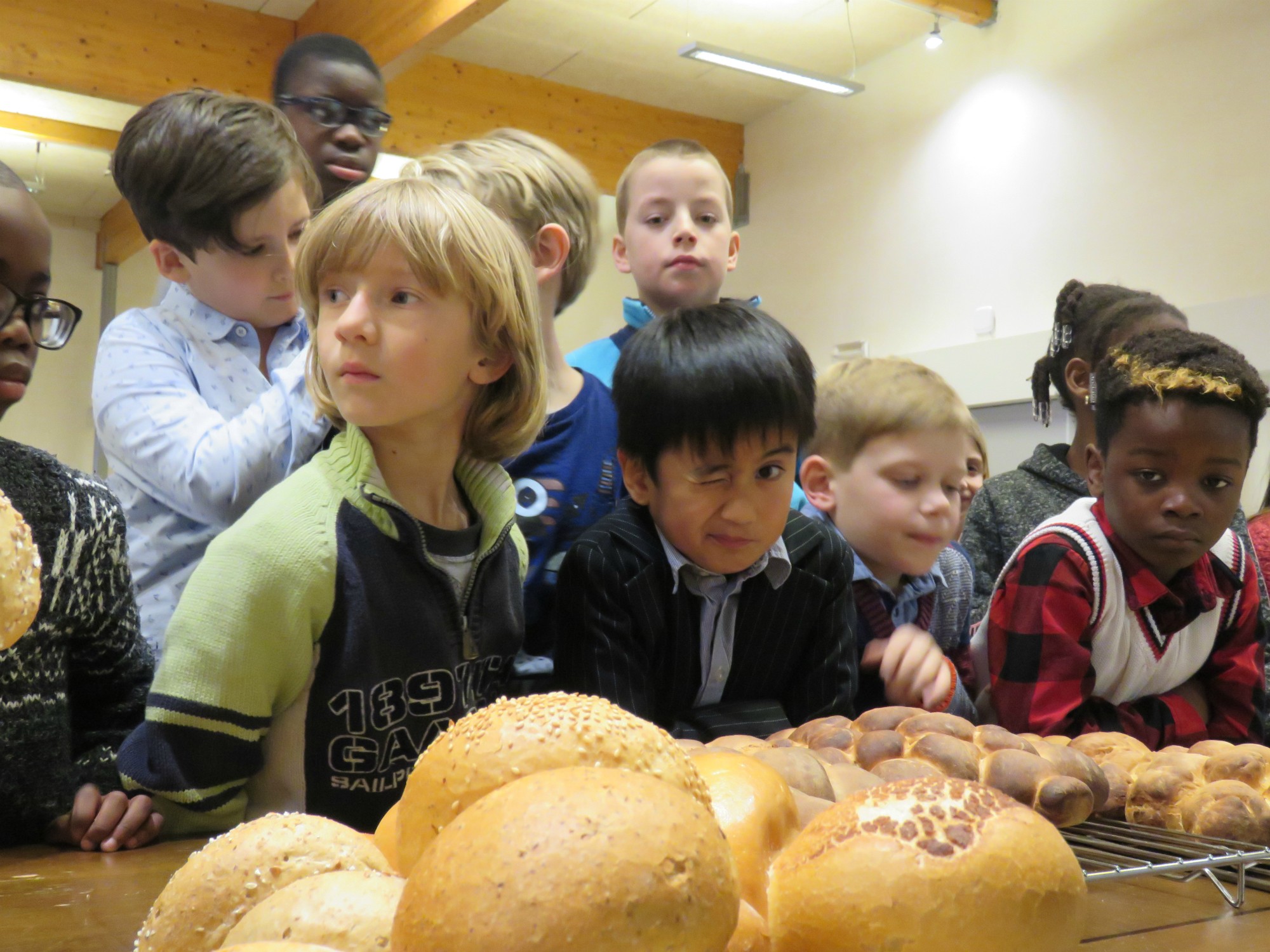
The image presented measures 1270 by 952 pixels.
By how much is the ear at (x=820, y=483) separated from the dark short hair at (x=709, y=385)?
0.33 metres

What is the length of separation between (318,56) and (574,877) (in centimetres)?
193

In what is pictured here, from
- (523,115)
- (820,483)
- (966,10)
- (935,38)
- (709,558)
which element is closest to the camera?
(709,558)

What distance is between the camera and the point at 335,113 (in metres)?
1.86

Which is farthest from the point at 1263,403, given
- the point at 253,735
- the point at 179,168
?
the point at 179,168

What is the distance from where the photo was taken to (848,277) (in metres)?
6.95

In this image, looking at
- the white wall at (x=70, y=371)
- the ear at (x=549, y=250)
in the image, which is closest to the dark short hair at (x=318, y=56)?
the ear at (x=549, y=250)

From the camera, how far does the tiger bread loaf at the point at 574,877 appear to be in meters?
0.28

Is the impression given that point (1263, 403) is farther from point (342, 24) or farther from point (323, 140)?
point (342, 24)

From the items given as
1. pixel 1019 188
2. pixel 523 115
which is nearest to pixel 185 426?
pixel 1019 188

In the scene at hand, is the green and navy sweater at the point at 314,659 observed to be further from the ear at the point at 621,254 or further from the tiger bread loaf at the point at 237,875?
the ear at the point at 621,254

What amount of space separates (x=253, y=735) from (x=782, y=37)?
6.15 m

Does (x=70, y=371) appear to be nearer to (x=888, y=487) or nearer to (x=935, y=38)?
(x=935, y=38)

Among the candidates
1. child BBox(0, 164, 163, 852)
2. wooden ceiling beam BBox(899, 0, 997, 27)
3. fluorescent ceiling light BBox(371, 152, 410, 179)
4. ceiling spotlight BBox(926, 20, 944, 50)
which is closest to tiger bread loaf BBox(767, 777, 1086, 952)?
child BBox(0, 164, 163, 852)

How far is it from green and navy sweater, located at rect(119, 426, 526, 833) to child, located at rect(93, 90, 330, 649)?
0.67 feet
